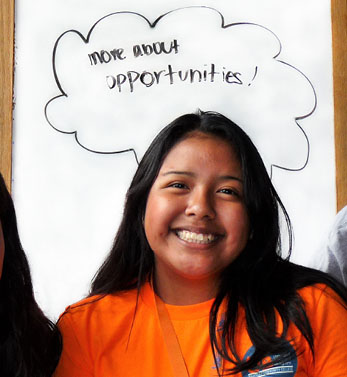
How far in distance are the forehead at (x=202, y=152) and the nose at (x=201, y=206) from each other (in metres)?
0.06

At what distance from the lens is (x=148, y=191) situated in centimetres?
126

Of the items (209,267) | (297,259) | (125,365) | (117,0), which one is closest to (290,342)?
(209,267)

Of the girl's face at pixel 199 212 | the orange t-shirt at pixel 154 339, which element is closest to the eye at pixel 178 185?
the girl's face at pixel 199 212

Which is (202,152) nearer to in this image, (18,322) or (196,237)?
(196,237)

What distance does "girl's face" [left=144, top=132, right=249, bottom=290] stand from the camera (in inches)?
46.2

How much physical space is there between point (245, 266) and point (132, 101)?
637 mm

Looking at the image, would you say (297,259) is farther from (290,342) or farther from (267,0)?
(267,0)

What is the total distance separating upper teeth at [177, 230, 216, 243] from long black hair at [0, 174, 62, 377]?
30 cm

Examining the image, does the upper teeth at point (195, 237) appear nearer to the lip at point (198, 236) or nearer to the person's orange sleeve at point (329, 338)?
the lip at point (198, 236)

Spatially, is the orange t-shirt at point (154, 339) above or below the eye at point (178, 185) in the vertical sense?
below

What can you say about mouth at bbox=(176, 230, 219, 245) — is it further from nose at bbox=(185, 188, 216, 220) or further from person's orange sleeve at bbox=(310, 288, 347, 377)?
person's orange sleeve at bbox=(310, 288, 347, 377)

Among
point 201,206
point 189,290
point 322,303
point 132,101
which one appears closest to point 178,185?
point 201,206

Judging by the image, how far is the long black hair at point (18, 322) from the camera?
3.67ft

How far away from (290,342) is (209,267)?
20 centimetres
